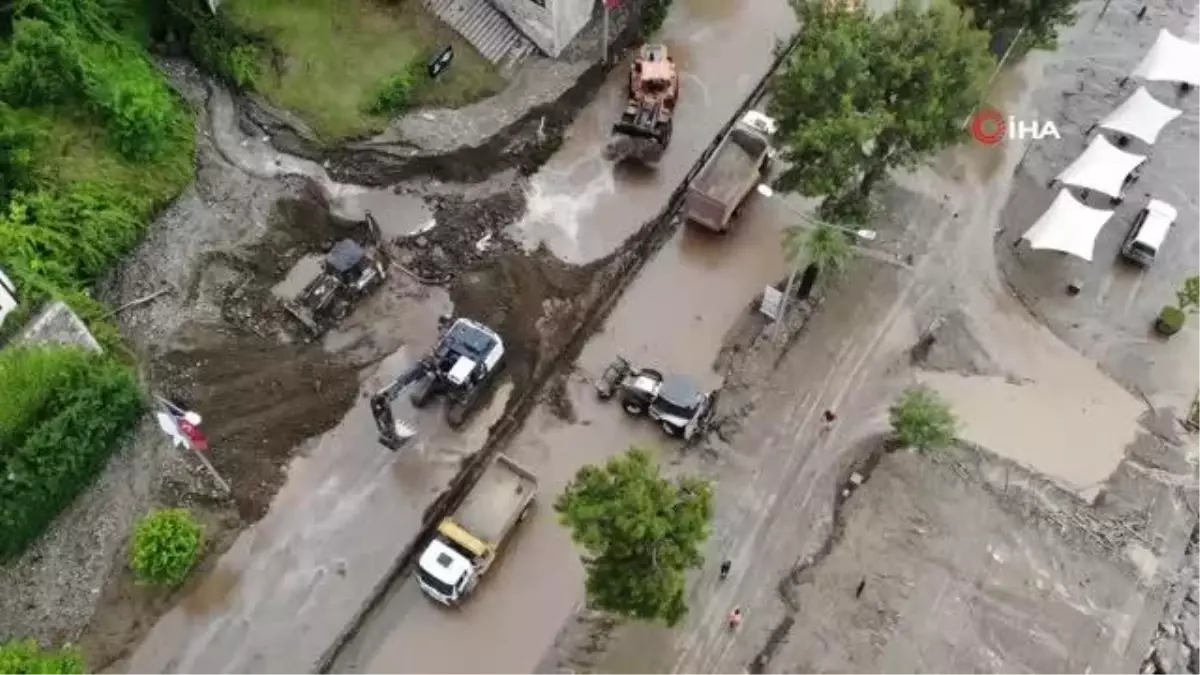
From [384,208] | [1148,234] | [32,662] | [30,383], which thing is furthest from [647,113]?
[32,662]

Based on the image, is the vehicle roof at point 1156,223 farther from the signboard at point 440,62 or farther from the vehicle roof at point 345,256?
the vehicle roof at point 345,256

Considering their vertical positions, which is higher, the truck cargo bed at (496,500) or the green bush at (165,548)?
the truck cargo bed at (496,500)

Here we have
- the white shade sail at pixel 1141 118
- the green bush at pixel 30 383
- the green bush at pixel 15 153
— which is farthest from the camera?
the white shade sail at pixel 1141 118

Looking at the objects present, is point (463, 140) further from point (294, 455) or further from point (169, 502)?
point (169, 502)

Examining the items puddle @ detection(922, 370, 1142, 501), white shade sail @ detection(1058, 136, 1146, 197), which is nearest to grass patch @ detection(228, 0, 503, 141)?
puddle @ detection(922, 370, 1142, 501)

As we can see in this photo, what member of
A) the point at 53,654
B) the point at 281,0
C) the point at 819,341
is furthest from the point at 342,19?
the point at 53,654

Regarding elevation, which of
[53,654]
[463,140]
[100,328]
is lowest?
[53,654]

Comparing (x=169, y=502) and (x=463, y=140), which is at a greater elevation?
(x=463, y=140)

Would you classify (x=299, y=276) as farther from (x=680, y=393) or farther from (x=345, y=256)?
(x=680, y=393)

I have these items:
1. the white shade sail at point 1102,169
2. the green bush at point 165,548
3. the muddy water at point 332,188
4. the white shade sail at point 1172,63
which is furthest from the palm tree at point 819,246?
the green bush at point 165,548
